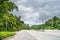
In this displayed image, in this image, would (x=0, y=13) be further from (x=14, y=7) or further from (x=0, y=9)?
(x=14, y=7)

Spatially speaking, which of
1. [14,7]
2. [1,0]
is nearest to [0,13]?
[1,0]

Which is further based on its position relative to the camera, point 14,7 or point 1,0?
point 14,7

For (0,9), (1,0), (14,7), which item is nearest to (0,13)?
(0,9)

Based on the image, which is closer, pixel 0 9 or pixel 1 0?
pixel 1 0

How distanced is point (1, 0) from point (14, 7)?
19261 mm

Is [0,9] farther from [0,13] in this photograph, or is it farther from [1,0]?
[1,0]

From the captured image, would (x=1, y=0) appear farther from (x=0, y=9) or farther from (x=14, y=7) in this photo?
(x=14, y=7)

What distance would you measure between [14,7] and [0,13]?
17.0 m

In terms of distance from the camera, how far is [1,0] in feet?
61.1

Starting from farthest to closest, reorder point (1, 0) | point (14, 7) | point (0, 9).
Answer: point (14, 7)
point (0, 9)
point (1, 0)

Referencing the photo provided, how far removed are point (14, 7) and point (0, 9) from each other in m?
17.1

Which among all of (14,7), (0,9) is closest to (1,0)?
(0,9)

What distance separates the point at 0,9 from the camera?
20812 mm

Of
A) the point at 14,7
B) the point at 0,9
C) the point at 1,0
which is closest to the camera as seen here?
the point at 1,0
